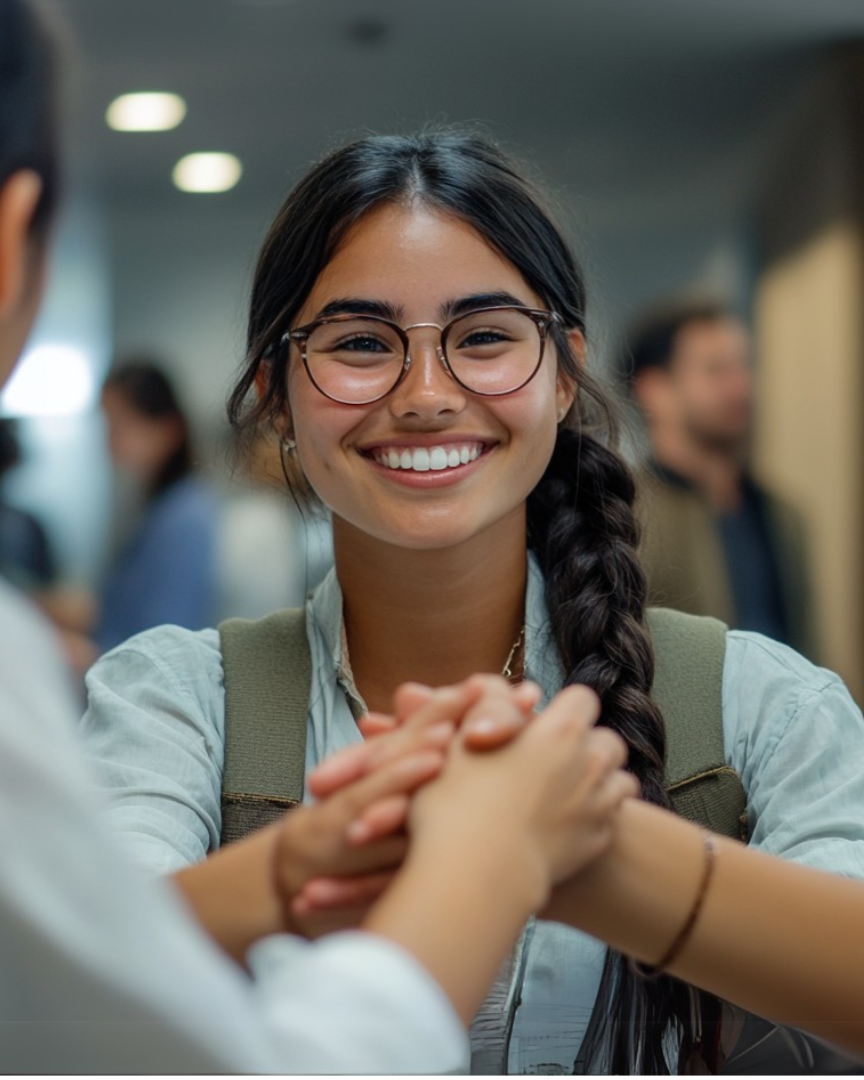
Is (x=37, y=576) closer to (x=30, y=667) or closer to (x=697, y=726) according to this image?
(x=697, y=726)

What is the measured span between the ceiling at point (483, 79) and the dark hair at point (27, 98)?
345 centimetres

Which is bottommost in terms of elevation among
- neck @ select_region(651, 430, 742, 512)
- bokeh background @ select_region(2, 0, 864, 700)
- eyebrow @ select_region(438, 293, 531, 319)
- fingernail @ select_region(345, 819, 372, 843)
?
fingernail @ select_region(345, 819, 372, 843)

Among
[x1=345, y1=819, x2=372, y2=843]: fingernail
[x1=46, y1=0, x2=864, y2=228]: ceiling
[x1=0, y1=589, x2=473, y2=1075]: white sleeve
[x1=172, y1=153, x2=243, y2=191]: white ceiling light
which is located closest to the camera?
[x1=0, y1=589, x2=473, y2=1075]: white sleeve

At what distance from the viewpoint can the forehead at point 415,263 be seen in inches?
51.5

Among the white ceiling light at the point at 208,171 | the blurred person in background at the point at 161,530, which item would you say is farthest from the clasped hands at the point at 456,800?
the white ceiling light at the point at 208,171

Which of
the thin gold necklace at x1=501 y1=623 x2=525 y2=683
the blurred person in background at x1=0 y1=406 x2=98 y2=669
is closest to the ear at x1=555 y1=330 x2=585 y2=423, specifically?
the thin gold necklace at x1=501 y1=623 x2=525 y2=683

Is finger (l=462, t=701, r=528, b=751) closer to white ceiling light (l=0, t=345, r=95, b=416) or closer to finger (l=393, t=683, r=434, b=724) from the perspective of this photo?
finger (l=393, t=683, r=434, b=724)

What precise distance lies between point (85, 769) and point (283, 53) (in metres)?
4.49

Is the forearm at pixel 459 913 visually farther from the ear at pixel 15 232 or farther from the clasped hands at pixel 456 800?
the ear at pixel 15 232

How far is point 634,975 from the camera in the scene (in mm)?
1240

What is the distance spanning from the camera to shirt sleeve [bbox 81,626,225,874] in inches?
47.7

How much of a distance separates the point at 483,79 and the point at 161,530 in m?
2.59

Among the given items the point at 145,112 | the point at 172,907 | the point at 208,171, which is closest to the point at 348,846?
the point at 172,907

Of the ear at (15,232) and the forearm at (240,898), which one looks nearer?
the ear at (15,232)
